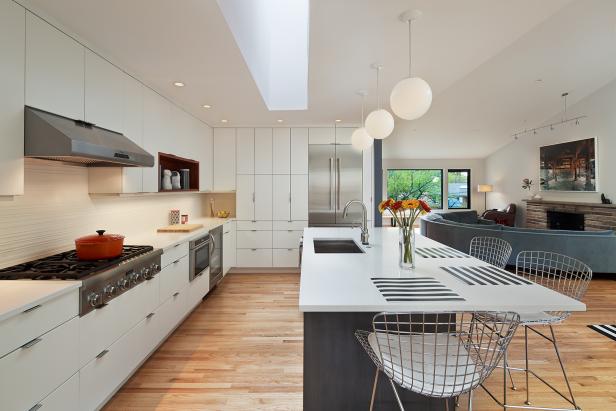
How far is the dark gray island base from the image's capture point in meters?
1.66

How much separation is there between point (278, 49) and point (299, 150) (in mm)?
1591

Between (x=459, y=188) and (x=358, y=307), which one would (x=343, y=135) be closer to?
(x=358, y=307)

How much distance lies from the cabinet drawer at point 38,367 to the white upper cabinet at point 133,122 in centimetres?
148

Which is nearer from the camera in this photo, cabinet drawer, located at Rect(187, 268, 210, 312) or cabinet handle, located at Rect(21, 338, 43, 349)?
cabinet handle, located at Rect(21, 338, 43, 349)

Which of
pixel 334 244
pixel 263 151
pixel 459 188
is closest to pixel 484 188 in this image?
pixel 459 188

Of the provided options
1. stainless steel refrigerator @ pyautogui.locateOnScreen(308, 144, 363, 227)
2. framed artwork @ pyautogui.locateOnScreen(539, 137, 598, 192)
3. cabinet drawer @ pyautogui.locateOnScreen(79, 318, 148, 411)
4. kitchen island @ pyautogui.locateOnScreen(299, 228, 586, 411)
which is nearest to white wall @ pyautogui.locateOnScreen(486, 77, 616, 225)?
framed artwork @ pyautogui.locateOnScreen(539, 137, 598, 192)

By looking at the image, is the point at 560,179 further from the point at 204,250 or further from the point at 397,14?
the point at 204,250

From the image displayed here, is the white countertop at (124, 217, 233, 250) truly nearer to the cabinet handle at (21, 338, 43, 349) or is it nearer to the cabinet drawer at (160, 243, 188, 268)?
the cabinet drawer at (160, 243, 188, 268)

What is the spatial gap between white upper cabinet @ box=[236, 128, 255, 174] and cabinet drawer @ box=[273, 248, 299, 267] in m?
1.39

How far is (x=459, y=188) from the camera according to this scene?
36.0ft

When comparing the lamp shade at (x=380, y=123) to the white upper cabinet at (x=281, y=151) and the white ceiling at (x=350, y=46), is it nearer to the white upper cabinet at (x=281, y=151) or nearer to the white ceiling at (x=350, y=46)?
the white ceiling at (x=350, y=46)

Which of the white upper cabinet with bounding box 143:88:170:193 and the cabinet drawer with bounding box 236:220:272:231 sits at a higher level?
the white upper cabinet with bounding box 143:88:170:193

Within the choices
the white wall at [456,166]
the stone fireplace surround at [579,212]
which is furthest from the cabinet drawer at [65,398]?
the white wall at [456,166]

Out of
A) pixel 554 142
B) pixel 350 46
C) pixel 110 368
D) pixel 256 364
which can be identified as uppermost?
pixel 554 142
